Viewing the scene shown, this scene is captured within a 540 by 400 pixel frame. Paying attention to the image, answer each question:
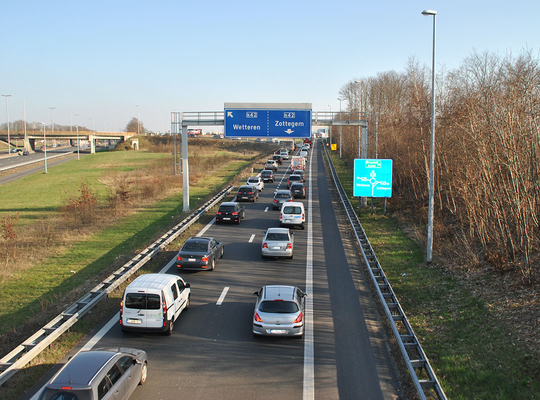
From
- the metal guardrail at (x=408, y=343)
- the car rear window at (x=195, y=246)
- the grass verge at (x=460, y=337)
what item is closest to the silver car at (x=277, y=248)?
the car rear window at (x=195, y=246)

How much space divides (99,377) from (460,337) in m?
9.80

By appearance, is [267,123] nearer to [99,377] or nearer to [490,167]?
[490,167]

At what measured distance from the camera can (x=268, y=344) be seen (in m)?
12.5

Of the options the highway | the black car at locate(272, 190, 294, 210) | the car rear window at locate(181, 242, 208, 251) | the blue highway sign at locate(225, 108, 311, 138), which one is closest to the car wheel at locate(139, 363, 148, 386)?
the highway

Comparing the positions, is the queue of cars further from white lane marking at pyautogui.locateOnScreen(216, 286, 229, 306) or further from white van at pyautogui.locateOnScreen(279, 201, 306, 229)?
white van at pyautogui.locateOnScreen(279, 201, 306, 229)

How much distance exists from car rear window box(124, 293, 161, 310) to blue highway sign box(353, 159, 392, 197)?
65.6 feet

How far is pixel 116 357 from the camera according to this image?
9039 millimetres

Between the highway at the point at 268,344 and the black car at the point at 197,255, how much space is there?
477mm

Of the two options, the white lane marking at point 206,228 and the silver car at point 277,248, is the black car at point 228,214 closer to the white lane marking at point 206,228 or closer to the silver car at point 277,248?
the white lane marking at point 206,228

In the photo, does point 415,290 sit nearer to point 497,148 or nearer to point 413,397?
point 497,148

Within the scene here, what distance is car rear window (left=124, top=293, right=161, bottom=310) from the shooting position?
12.4m

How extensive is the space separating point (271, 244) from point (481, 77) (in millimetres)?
13548

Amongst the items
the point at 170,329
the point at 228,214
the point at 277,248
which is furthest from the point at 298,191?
the point at 170,329

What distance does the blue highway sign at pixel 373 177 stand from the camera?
1155 inches
